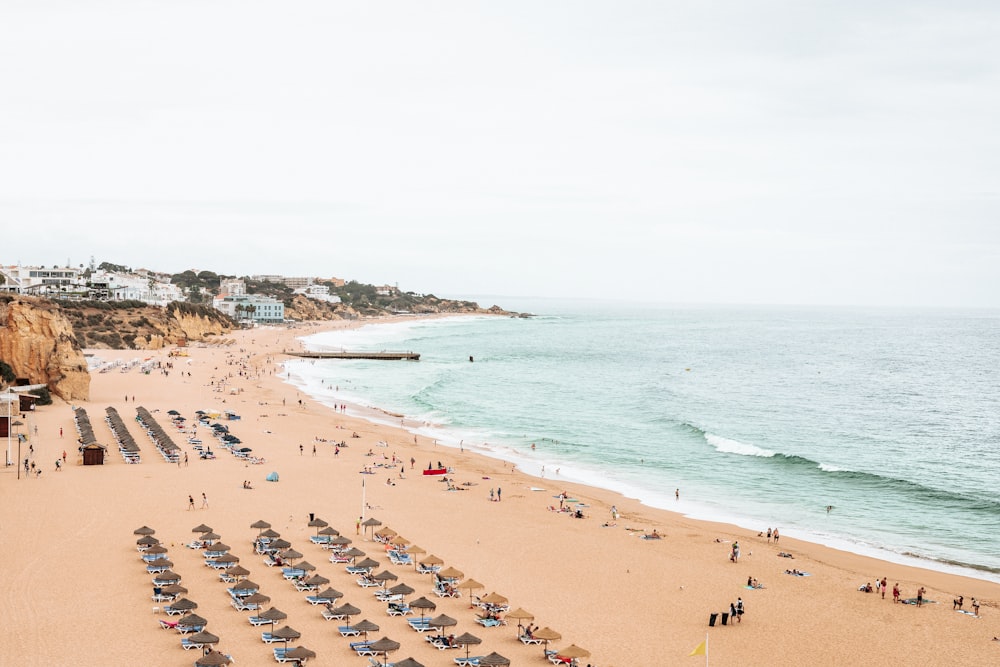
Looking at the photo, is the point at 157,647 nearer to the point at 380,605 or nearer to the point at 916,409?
the point at 380,605

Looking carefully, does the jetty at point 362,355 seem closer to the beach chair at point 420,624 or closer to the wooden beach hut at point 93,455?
the wooden beach hut at point 93,455

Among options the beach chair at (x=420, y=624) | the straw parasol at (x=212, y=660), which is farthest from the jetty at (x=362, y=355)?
the straw parasol at (x=212, y=660)

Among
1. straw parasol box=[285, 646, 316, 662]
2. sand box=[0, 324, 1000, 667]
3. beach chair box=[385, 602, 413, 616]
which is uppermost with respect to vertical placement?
straw parasol box=[285, 646, 316, 662]

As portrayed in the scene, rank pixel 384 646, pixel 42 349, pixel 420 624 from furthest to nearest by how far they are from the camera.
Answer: pixel 42 349
pixel 420 624
pixel 384 646

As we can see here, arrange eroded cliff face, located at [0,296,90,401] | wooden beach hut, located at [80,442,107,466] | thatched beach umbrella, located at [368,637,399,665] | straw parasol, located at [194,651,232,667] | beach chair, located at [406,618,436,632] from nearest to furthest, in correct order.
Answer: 1. straw parasol, located at [194,651,232,667]
2. thatched beach umbrella, located at [368,637,399,665]
3. beach chair, located at [406,618,436,632]
4. wooden beach hut, located at [80,442,107,466]
5. eroded cliff face, located at [0,296,90,401]

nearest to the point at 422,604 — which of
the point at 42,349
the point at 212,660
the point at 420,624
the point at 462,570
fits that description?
the point at 420,624

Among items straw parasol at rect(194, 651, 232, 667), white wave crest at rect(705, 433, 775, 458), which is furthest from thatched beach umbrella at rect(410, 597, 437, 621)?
white wave crest at rect(705, 433, 775, 458)

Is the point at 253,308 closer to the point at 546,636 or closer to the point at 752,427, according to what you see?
the point at 752,427

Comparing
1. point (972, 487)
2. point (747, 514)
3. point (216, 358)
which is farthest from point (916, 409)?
point (216, 358)

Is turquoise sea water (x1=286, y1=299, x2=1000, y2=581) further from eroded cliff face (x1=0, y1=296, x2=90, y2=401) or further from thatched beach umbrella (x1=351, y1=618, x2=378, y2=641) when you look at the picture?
eroded cliff face (x1=0, y1=296, x2=90, y2=401)
